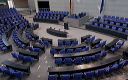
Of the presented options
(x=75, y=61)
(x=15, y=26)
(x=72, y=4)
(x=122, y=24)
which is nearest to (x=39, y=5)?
(x=72, y=4)

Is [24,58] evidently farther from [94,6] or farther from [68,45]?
[94,6]

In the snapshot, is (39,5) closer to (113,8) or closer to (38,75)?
(113,8)

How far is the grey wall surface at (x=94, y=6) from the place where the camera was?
55.0 ft

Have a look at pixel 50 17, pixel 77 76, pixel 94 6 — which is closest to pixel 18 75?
pixel 77 76

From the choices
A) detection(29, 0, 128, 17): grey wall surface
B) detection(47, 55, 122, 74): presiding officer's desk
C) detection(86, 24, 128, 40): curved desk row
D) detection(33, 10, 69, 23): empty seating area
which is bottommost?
detection(47, 55, 122, 74): presiding officer's desk

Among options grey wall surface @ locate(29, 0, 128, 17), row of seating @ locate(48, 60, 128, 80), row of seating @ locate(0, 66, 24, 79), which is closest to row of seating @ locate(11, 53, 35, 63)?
row of seating @ locate(0, 66, 24, 79)

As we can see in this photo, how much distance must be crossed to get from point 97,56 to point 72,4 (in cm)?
1424

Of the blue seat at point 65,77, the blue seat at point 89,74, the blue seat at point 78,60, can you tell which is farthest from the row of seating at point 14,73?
the blue seat at point 89,74

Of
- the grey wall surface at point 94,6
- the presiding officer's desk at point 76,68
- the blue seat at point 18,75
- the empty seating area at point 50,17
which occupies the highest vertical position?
the grey wall surface at point 94,6

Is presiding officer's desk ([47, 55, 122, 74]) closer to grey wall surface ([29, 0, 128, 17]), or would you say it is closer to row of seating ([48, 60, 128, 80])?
row of seating ([48, 60, 128, 80])

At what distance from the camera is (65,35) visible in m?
14.4

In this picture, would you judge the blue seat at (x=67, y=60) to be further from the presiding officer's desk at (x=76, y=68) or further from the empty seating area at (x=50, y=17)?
the empty seating area at (x=50, y=17)

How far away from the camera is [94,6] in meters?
19.3

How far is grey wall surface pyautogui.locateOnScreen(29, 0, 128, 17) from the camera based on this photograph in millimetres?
16750
